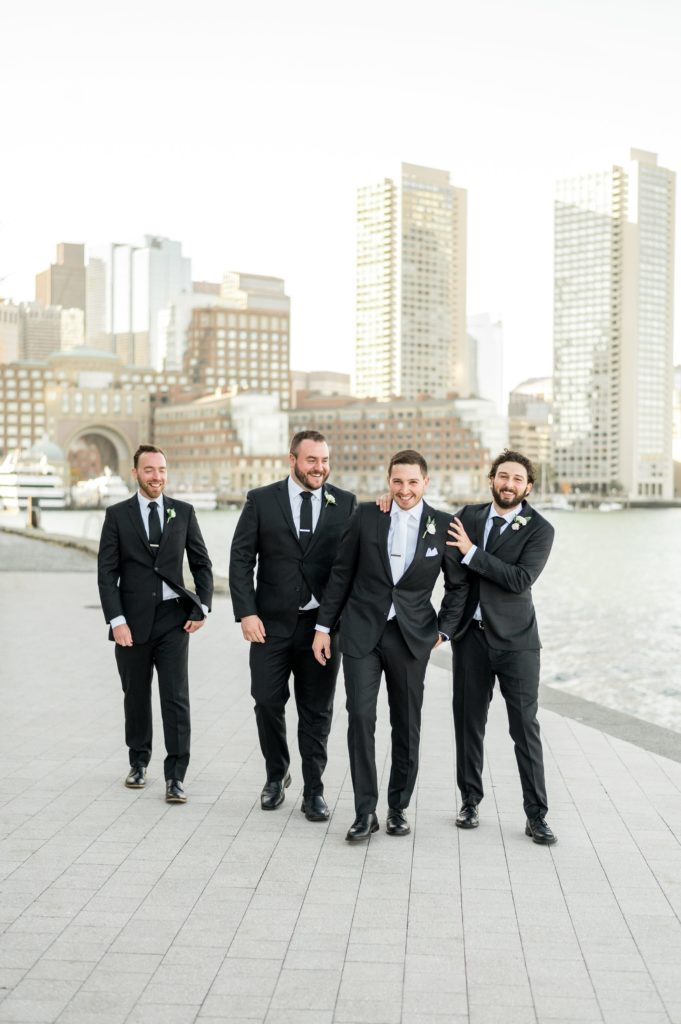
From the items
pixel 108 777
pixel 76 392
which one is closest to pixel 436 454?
pixel 76 392

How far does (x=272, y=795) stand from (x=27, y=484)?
13472cm

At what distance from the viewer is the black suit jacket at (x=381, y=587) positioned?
5.75m

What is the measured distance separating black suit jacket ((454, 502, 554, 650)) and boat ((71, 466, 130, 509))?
14208cm

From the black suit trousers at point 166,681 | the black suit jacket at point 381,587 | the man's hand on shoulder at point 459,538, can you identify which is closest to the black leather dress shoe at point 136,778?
the black suit trousers at point 166,681

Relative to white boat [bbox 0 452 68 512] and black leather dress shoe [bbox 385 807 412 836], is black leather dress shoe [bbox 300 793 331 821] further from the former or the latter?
white boat [bbox 0 452 68 512]

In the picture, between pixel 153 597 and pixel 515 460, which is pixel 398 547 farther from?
pixel 153 597

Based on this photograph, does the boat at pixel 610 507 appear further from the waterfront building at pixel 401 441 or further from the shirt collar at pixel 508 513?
the shirt collar at pixel 508 513

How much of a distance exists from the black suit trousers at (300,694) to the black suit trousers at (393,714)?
42cm

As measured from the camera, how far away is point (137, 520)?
21.7ft

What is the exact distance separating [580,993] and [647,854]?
5.82ft

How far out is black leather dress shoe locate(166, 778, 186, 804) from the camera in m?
6.36

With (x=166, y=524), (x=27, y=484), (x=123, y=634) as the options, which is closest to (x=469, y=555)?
(x=166, y=524)

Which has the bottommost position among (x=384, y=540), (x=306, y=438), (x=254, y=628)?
(x=254, y=628)

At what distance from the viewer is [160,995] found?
3822 millimetres
